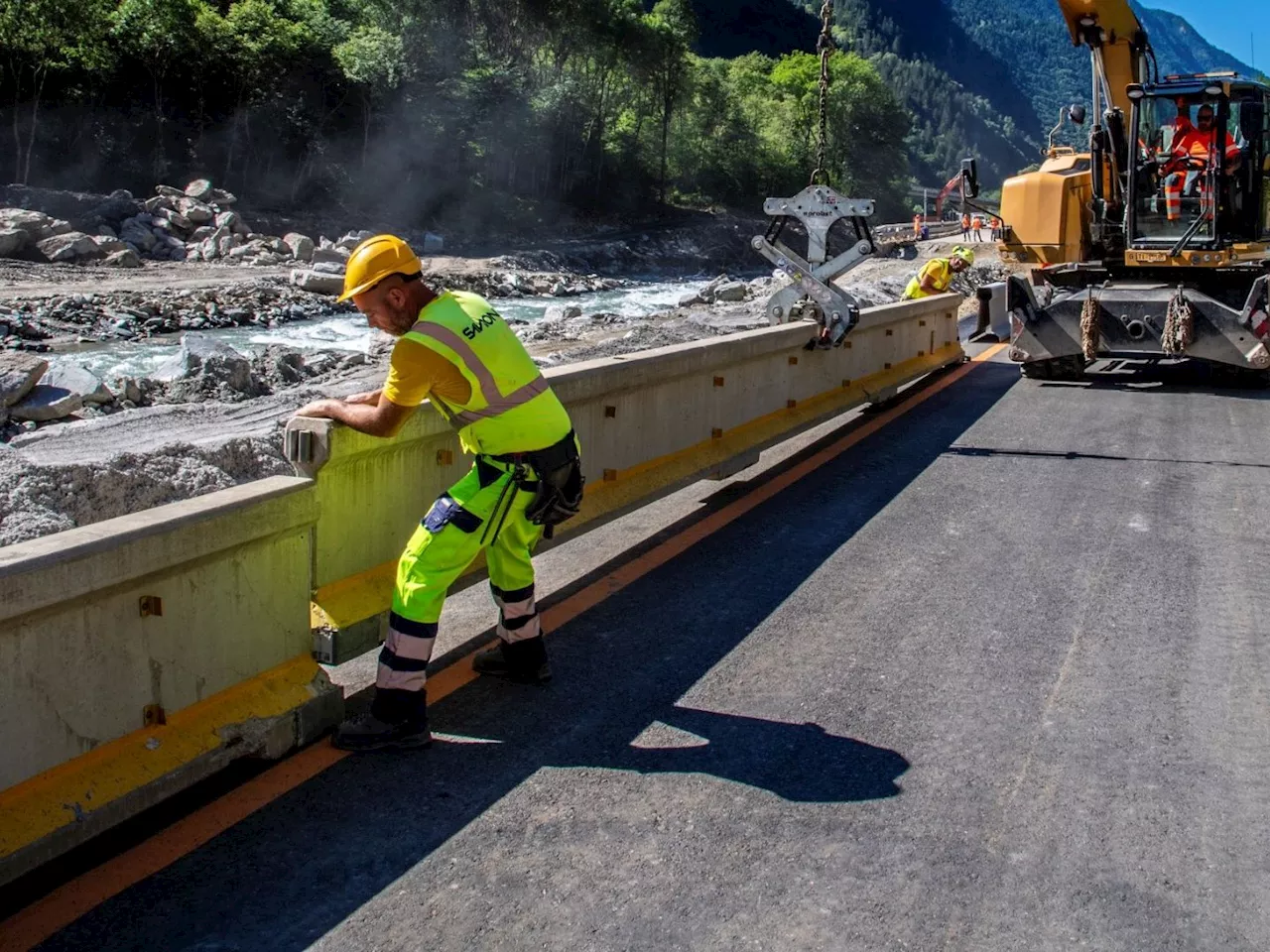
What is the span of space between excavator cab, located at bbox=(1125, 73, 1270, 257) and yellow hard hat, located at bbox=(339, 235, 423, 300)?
1148 centimetres

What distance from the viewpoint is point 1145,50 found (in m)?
15.7

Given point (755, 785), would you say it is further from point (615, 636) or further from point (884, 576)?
point (884, 576)

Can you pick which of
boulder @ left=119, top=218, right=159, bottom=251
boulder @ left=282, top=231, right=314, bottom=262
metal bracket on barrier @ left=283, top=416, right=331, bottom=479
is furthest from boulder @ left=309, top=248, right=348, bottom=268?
metal bracket on barrier @ left=283, top=416, right=331, bottom=479

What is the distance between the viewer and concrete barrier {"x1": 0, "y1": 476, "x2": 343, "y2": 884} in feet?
11.7

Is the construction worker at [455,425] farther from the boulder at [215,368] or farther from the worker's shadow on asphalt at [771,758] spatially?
the boulder at [215,368]

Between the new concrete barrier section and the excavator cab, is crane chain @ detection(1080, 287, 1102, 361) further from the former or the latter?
the new concrete barrier section

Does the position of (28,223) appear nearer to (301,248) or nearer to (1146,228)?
(301,248)

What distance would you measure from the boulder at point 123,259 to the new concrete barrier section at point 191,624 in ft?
89.2

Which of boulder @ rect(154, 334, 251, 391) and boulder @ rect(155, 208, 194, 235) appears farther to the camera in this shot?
boulder @ rect(155, 208, 194, 235)

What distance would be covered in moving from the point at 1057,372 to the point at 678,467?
772 centimetres

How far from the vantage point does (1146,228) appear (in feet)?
47.6

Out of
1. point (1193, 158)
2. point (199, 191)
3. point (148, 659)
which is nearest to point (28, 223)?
point (199, 191)

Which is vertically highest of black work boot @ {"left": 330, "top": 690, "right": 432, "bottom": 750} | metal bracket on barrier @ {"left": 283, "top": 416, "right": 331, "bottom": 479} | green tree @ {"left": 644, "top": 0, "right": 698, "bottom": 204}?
green tree @ {"left": 644, "top": 0, "right": 698, "bottom": 204}

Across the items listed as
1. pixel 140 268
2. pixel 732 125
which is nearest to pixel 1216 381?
pixel 140 268
